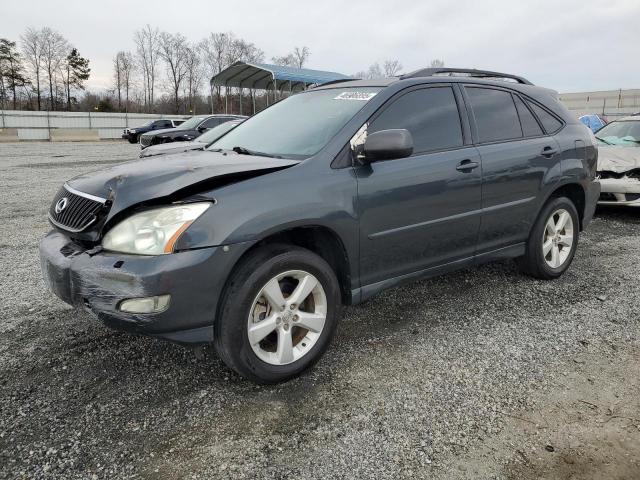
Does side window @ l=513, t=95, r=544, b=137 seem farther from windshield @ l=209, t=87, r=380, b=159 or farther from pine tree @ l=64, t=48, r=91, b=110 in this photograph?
pine tree @ l=64, t=48, r=91, b=110

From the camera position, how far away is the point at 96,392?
8.87 feet

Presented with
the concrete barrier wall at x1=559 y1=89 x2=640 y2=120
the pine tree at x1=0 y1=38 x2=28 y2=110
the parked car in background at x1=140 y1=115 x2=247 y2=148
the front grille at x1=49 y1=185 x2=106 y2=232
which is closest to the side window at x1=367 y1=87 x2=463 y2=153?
the front grille at x1=49 y1=185 x2=106 y2=232

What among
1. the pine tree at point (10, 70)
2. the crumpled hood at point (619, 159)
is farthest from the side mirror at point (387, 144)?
the pine tree at point (10, 70)

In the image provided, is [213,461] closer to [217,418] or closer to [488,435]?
[217,418]

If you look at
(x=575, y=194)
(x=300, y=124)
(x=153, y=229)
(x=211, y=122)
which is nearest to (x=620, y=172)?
(x=575, y=194)

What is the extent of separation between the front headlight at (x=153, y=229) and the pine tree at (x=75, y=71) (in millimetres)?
68764

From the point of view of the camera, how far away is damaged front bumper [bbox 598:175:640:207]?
6.90m

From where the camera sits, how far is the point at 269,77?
29.0 meters

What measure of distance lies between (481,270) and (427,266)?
5.41 ft

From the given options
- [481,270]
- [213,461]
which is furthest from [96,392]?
[481,270]

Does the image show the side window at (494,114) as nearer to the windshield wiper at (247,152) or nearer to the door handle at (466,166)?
the door handle at (466,166)

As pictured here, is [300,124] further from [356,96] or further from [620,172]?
[620,172]

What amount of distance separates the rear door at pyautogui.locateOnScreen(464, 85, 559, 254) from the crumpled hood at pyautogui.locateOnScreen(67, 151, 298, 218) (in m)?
1.72

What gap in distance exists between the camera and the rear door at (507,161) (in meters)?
3.78
